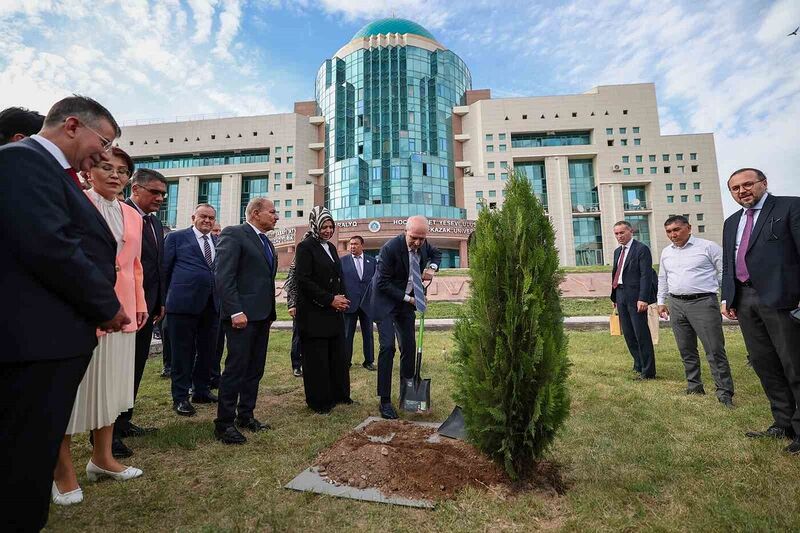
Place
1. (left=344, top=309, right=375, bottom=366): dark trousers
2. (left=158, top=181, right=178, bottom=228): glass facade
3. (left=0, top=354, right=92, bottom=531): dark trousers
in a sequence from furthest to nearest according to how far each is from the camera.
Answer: (left=158, top=181, right=178, bottom=228): glass facade, (left=344, top=309, right=375, bottom=366): dark trousers, (left=0, top=354, right=92, bottom=531): dark trousers

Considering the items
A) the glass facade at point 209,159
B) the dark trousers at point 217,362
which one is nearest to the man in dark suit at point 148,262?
the dark trousers at point 217,362

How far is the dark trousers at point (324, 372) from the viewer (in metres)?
4.56

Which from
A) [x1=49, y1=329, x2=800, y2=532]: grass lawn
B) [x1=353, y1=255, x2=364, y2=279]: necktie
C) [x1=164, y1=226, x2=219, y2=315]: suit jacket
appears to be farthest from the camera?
[x1=353, y1=255, x2=364, y2=279]: necktie

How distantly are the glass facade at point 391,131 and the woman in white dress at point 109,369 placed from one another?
1840 inches

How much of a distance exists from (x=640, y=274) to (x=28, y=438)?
23.3 ft

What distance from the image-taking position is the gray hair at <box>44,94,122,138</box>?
1890 mm

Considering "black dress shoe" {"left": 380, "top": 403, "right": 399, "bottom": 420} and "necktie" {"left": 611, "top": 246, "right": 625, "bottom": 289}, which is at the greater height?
"necktie" {"left": 611, "top": 246, "right": 625, "bottom": 289}

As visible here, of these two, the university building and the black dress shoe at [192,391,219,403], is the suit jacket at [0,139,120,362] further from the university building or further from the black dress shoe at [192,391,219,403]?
the university building

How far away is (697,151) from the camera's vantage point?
171ft

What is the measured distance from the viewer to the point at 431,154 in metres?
54.1

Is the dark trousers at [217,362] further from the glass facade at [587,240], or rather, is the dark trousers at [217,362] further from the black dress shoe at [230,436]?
the glass facade at [587,240]

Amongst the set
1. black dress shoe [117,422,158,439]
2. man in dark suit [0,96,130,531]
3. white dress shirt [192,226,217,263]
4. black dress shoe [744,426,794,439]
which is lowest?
black dress shoe [744,426,794,439]

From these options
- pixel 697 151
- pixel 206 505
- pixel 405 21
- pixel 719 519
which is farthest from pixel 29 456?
pixel 405 21

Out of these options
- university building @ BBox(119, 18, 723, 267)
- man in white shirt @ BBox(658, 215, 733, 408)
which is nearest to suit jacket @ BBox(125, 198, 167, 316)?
man in white shirt @ BBox(658, 215, 733, 408)
